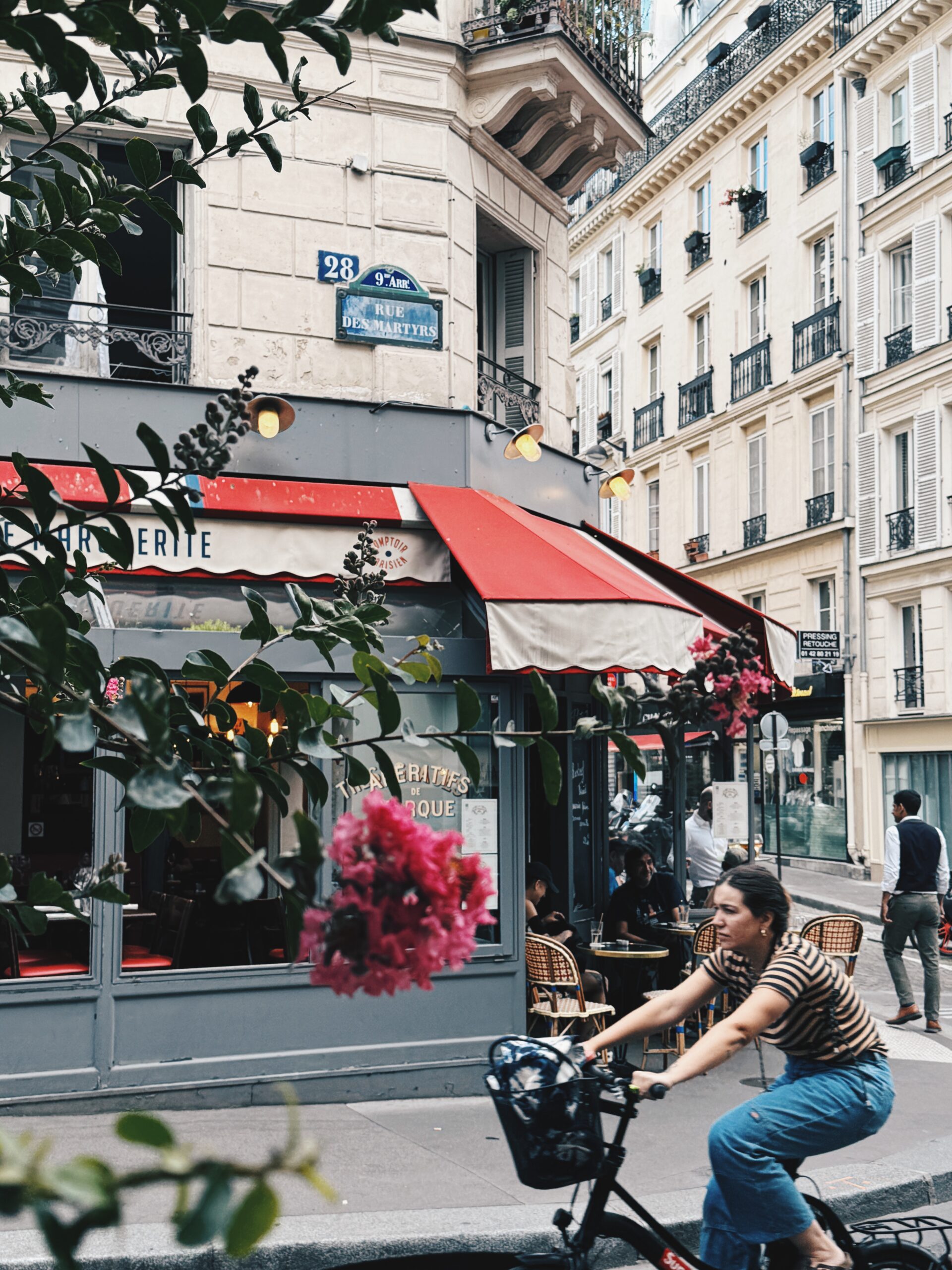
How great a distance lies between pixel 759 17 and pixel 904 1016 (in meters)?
26.6

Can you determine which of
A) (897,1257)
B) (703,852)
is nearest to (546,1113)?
(897,1257)

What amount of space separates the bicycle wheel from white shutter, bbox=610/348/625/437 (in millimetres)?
34311

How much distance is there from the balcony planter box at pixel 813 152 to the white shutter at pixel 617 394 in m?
9.59

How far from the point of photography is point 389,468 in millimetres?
9109

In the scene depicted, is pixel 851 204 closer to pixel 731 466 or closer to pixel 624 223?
pixel 731 466

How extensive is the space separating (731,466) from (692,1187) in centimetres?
2662

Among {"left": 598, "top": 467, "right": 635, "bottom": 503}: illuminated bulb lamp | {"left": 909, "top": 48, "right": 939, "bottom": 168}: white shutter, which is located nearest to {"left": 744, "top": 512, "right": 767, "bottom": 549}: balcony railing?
{"left": 909, "top": 48, "right": 939, "bottom": 168}: white shutter

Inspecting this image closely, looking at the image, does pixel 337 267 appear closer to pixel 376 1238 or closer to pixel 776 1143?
pixel 376 1238

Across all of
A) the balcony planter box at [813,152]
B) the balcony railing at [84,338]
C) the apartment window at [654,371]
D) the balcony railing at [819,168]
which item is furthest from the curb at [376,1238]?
the apartment window at [654,371]

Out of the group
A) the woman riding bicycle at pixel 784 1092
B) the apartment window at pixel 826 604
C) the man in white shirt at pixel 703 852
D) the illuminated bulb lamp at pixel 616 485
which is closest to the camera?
the woman riding bicycle at pixel 784 1092

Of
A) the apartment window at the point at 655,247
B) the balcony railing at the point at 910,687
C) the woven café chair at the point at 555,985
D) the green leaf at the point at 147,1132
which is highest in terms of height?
the apartment window at the point at 655,247

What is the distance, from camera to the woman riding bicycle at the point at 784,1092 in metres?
3.61

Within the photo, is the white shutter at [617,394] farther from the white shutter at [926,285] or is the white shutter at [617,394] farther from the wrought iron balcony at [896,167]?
the white shutter at [926,285]

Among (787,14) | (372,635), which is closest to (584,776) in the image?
(372,635)
